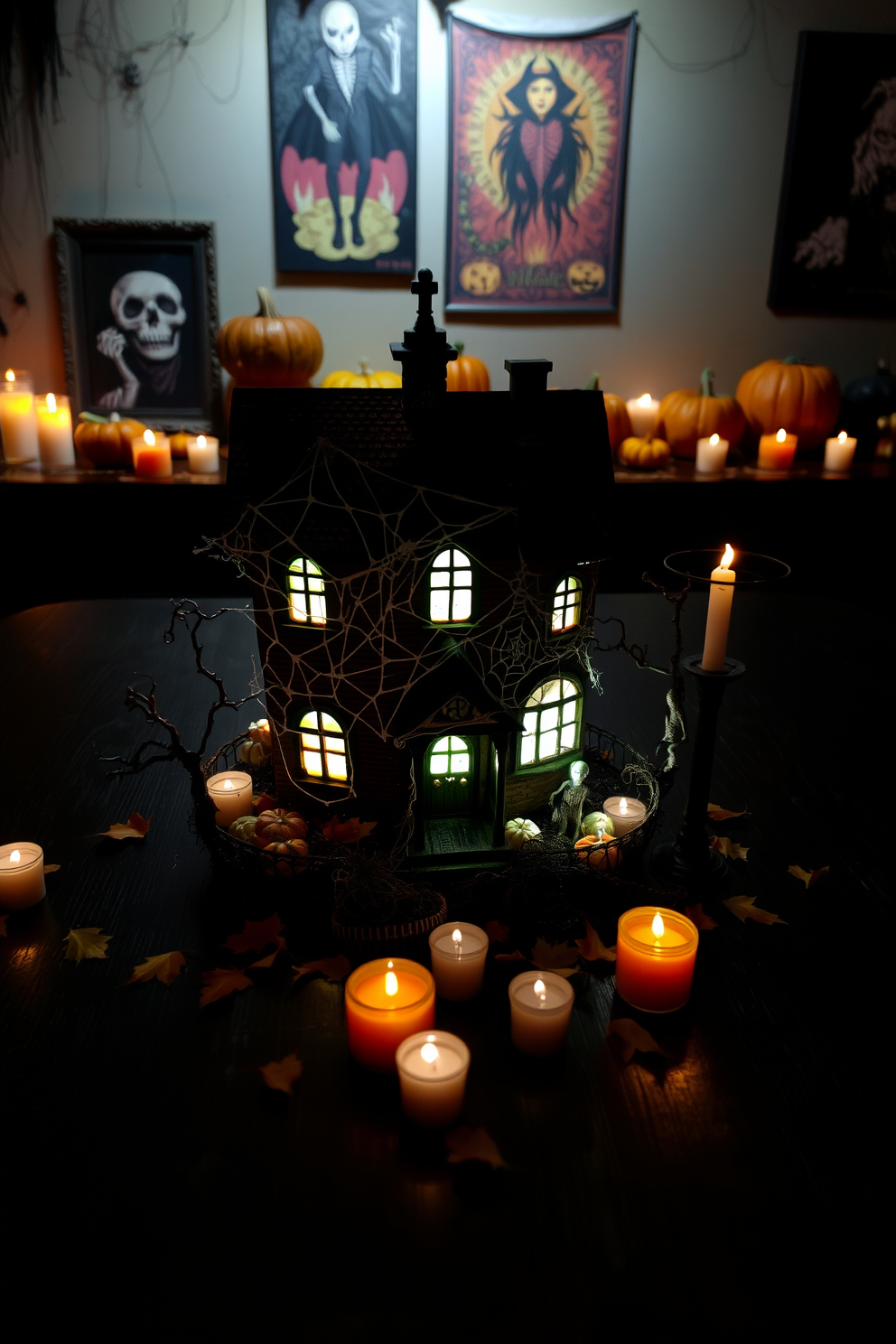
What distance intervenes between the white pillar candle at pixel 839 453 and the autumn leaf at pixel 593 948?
3.44 metres

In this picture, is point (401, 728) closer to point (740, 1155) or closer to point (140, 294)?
point (740, 1155)

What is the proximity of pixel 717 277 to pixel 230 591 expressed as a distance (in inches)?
108

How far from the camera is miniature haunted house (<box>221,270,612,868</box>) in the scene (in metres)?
1.59

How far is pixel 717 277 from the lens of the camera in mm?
4496

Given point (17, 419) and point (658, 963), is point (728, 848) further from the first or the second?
point (17, 419)

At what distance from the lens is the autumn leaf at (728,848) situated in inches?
72.1

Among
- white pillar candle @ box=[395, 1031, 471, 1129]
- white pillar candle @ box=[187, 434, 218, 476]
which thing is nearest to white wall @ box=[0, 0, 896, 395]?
white pillar candle @ box=[187, 434, 218, 476]

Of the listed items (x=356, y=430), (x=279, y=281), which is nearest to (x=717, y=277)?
(x=279, y=281)

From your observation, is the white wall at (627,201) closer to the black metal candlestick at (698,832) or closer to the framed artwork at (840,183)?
the framed artwork at (840,183)

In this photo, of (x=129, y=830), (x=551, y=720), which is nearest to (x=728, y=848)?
(x=551, y=720)

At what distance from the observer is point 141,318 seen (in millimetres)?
4211

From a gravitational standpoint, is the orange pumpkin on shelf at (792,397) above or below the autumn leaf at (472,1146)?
above

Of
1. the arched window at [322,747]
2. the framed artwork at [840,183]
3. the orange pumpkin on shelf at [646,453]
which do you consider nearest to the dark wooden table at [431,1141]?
the arched window at [322,747]

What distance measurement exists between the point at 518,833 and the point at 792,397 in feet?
11.3
